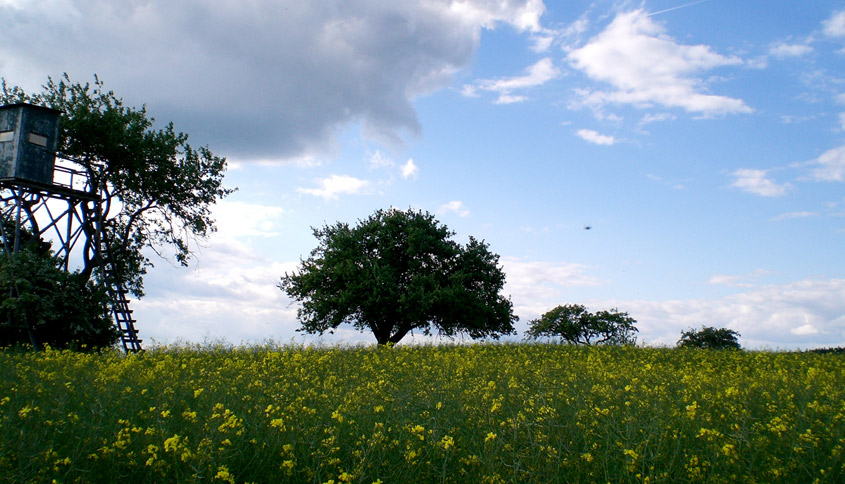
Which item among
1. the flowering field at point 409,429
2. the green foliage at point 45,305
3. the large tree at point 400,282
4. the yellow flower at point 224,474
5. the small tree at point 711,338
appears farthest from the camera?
the small tree at point 711,338

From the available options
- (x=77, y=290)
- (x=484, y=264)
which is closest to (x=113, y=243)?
(x=77, y=290)

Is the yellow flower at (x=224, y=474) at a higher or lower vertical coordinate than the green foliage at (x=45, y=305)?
lower

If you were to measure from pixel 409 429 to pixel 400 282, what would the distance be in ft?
86.6

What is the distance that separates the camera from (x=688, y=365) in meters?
15.8

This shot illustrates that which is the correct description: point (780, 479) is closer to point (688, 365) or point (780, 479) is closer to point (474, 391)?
point (474, 391)

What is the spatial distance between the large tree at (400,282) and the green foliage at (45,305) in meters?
11.9

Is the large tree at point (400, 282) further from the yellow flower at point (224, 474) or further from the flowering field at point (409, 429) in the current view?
the yellow flower at point (224, 474)

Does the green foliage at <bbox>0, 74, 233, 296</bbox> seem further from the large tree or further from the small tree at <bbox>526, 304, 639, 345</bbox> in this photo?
the small tree at <bbox>526, 304, 639, 345</bbox>

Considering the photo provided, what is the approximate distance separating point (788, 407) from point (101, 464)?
883 centimetres

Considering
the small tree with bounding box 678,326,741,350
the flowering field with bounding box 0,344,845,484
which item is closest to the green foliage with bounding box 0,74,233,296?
the flowering field with bounding box 0,344,845,484

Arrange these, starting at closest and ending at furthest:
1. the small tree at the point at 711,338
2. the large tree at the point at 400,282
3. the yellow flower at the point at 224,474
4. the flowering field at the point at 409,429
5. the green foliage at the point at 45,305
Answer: the yellow flower at the point at 224,474 → the flowering field at the point at 409,429 → the green foliage at the point at 45,305 → the large tree at the point at 400,282 → the small tree at the point at 711,338

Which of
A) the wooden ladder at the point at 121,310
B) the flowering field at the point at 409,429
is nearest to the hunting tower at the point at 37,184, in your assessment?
the wooden ladder at the point at 121,310

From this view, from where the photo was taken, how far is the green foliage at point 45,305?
68.0ft

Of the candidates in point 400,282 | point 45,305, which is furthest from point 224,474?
point 400,282
